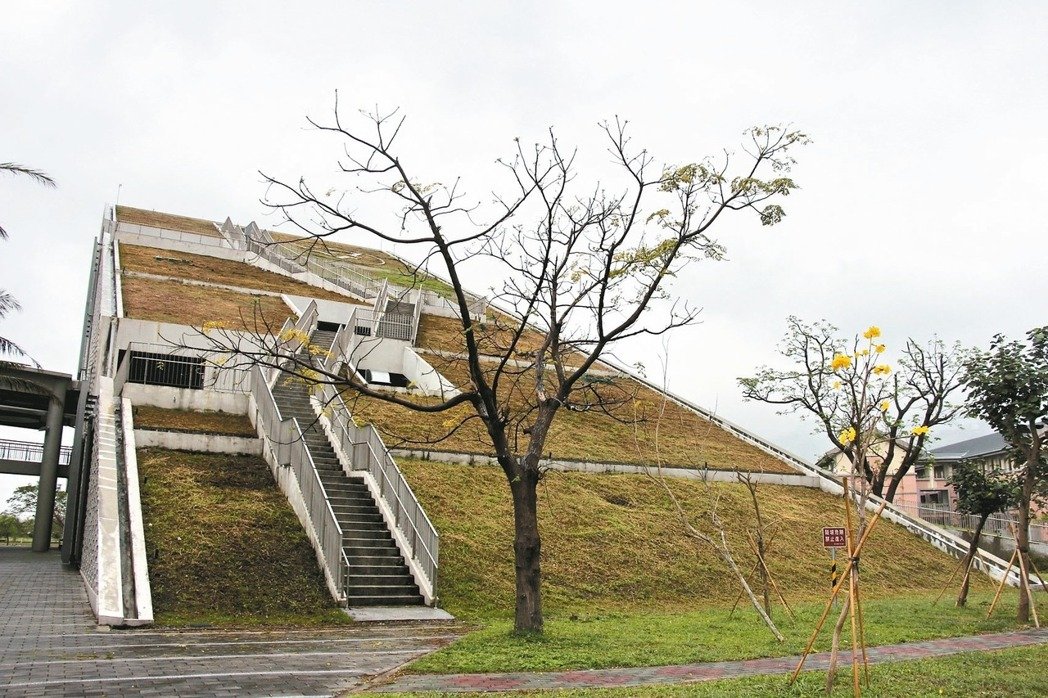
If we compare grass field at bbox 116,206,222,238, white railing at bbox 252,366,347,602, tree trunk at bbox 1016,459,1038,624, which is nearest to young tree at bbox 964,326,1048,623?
tree trunk at bbox 1016,459,1038,624

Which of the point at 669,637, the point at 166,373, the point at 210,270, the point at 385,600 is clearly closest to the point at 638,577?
the point at 669,637

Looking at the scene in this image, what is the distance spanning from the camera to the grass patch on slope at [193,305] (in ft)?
101

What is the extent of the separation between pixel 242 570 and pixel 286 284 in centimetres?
3420

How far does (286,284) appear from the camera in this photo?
46.8 meters

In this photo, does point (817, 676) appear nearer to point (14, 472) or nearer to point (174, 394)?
point (174, 394)

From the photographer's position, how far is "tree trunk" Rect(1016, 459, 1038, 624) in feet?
44.4

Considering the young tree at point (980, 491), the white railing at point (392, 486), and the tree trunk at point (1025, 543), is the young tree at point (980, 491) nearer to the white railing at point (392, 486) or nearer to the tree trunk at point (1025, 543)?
the tree trunk at point (1025, 543)

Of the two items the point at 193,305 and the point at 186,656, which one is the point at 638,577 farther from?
the point at 193,305

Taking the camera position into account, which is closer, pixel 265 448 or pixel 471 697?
pixel 471 697

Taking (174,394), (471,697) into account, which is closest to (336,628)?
(471,697)

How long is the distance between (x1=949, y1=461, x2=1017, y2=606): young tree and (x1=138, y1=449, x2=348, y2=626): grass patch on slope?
507 inches

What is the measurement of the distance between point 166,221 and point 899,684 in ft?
232

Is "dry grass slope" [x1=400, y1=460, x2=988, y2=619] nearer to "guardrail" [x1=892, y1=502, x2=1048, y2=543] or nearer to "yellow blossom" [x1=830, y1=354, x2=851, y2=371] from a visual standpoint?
"guardrail" [x1=892, y1=502, x2=1048, y2=543]

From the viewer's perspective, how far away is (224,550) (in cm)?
1523
